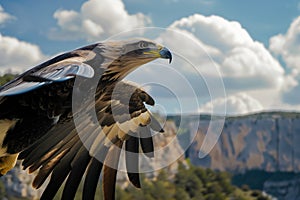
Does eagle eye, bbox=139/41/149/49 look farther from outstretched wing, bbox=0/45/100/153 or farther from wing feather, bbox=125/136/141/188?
wing feather, bbox=125/136/141/188

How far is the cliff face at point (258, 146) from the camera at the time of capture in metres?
111

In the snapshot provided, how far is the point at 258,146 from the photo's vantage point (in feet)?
373

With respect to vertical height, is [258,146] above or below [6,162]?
above

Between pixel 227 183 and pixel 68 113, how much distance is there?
76531 mm

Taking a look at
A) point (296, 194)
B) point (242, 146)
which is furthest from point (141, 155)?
point (242, 146)

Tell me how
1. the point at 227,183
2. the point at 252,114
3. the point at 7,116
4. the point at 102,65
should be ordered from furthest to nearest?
the point at 252,114 < the point at 227,183 < the point at 102,65 < the point at 7,116

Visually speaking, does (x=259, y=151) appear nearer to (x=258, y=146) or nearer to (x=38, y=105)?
(x=258, y=146)

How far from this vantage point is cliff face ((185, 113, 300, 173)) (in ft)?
363

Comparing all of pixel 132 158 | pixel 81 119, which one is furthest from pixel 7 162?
pixel 132 158

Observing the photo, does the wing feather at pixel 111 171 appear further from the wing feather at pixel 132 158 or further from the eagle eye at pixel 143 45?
the eagle eye at pixel 143 45

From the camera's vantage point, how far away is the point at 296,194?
10256 centimetres

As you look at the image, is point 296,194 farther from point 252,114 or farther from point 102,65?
point 102,65

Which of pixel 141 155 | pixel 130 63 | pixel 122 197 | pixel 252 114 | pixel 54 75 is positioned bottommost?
pixel 122 197

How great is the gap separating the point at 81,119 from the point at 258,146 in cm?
11095
